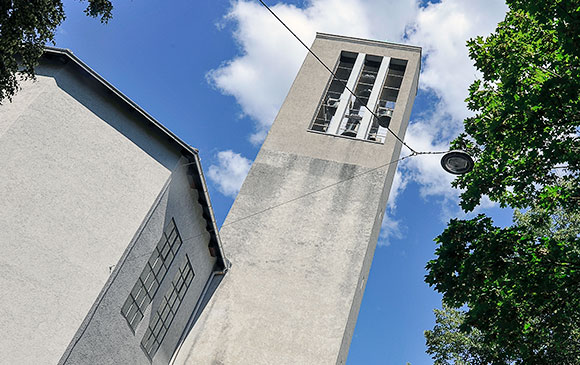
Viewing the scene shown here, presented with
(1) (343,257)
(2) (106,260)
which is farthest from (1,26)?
(1) (343,257)

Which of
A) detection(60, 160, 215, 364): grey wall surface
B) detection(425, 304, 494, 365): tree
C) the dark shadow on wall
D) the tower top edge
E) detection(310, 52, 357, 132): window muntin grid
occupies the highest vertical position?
the tower top edge

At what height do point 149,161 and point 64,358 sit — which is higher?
point 149,161

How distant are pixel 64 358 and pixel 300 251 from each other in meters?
10.5

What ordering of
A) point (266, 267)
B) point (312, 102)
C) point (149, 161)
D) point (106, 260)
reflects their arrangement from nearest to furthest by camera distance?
point (106, 260) → point (149, 161) → point (266, 267) → point (312, 102)

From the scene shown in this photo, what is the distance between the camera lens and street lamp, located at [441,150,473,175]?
11893 mm

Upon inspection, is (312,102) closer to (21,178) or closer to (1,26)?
(21,178)


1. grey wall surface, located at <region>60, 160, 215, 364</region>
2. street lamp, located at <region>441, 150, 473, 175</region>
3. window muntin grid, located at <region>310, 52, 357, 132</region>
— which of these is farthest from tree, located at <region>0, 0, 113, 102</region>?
window muntin grid, located at <region>310, 52, 357, 132</region>

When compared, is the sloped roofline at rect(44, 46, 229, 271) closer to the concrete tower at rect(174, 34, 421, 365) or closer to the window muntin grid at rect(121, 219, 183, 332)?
the window muntin grid at rect(121, 219, 183, 332)

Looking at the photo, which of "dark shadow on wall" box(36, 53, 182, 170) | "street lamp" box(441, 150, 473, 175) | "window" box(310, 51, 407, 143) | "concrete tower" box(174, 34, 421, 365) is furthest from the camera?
"window" box(310, 51, 407, 143)

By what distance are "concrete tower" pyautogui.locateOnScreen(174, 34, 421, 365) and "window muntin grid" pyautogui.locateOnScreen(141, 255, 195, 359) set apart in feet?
7.37

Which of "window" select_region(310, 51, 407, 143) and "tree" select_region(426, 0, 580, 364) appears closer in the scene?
"tree" select_region(426, 0, 580, 364)

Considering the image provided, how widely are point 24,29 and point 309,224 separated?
14.1 metres

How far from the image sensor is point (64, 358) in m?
11.4

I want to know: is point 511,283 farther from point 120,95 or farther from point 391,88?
point 391,88
